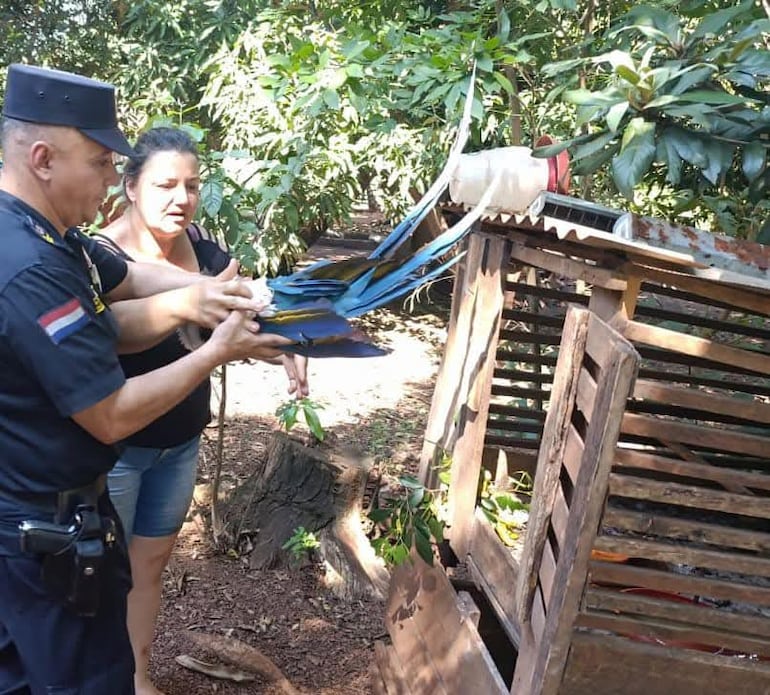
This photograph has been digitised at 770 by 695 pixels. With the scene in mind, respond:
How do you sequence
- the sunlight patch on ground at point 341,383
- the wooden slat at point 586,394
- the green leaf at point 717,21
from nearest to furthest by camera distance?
the wooden slat at point 586,394 < the green leaf at point 717,21 < the sunlight patch on ground at point 341,383

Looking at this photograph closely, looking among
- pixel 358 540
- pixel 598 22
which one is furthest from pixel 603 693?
pixel 598 22

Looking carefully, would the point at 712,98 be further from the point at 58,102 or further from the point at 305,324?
the point at 58,102

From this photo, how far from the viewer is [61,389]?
148 cm

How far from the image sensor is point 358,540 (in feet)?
13.3

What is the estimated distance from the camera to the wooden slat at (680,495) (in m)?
1.75

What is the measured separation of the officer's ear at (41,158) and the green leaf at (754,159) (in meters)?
1.62

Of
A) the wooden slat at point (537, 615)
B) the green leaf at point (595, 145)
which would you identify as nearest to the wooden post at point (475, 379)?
the green leaf at point (595, 145)

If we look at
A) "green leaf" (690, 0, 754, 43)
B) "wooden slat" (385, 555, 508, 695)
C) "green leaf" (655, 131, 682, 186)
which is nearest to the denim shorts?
"wooden slat" (385, 555, 508, 695)

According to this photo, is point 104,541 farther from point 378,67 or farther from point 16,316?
point 378,67

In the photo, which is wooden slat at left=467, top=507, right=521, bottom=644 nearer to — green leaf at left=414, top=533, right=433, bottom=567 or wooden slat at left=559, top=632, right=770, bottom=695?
green leaf at left=414, top=533, right=433, bottom=567

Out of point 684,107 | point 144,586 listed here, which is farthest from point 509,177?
point 144,586

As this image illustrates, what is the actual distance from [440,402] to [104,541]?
1612mm

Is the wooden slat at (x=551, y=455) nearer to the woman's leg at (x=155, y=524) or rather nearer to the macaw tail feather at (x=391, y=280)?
the macaw tail feather at (x=391, y=280)

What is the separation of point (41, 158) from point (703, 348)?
147cm
